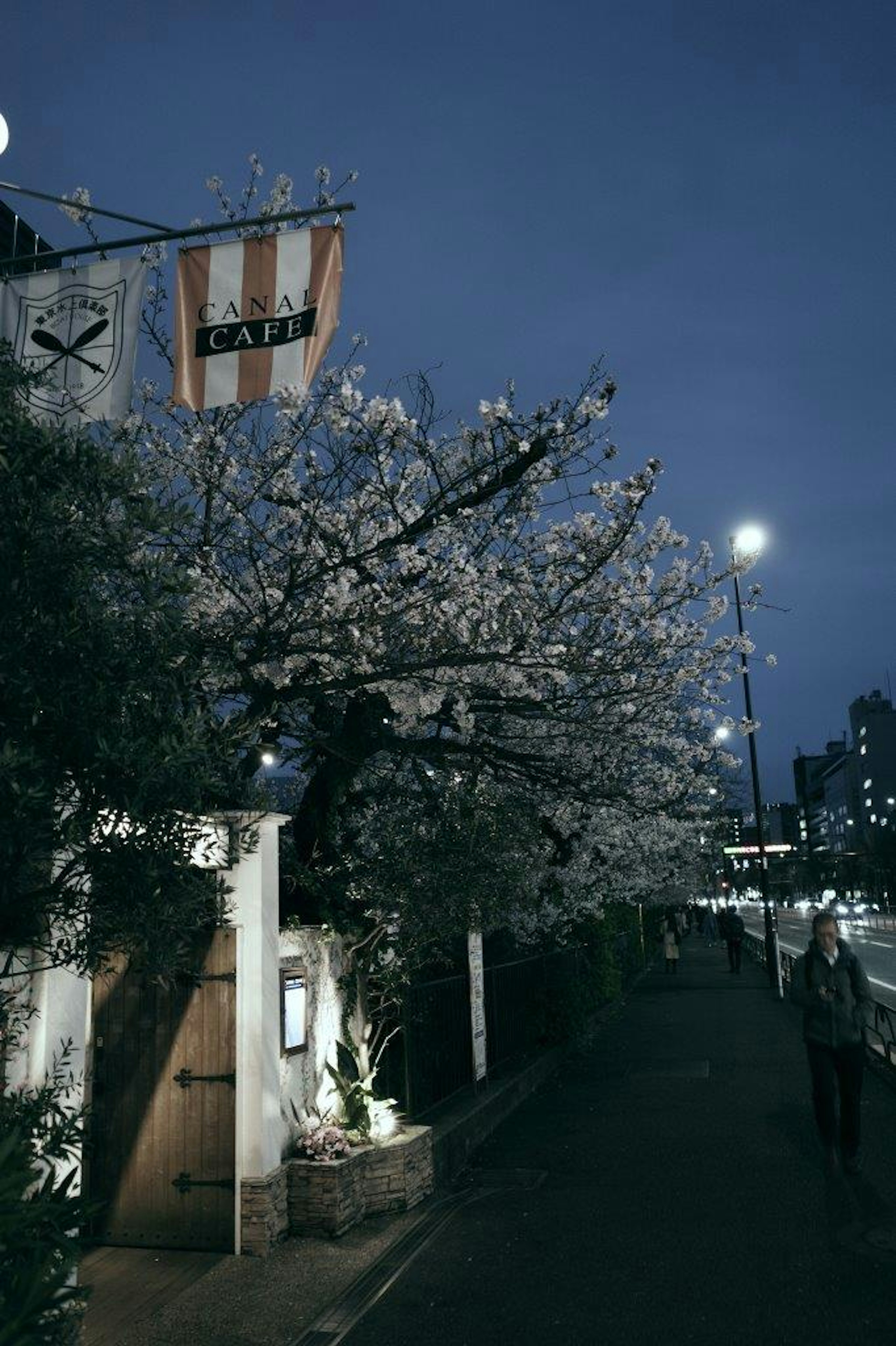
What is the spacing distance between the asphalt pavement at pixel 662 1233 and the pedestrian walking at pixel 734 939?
18.8m

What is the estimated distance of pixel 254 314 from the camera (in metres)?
7.18

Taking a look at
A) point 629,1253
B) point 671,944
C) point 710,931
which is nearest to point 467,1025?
point 629,1253

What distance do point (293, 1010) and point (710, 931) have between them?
183ft

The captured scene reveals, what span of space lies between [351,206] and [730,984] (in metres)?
26.5

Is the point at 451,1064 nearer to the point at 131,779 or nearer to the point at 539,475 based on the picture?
the point at 539,475

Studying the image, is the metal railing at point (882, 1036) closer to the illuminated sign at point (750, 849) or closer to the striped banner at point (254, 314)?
the striped banner at point (254, 314)

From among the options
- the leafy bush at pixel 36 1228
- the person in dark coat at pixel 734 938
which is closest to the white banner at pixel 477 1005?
the leafy bush at pixel 36 1228

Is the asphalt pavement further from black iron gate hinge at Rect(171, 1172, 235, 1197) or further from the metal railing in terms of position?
black iron gate hinge at Rect(171, 1172, 235, 1197)

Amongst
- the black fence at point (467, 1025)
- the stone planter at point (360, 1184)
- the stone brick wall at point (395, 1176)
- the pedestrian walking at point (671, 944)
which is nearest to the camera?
the stone planter at point (360, 1184)

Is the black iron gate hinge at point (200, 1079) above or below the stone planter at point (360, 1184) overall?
above

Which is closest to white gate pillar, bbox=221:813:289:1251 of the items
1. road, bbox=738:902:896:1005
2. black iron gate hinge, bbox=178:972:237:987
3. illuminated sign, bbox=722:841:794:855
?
black iron gate hinge, bbox=178:972:237:987

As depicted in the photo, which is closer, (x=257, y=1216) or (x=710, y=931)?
(x=257, y=1216)

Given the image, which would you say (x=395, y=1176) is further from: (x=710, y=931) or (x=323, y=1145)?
(x=710, y=931)

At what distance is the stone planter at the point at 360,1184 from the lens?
776cm
